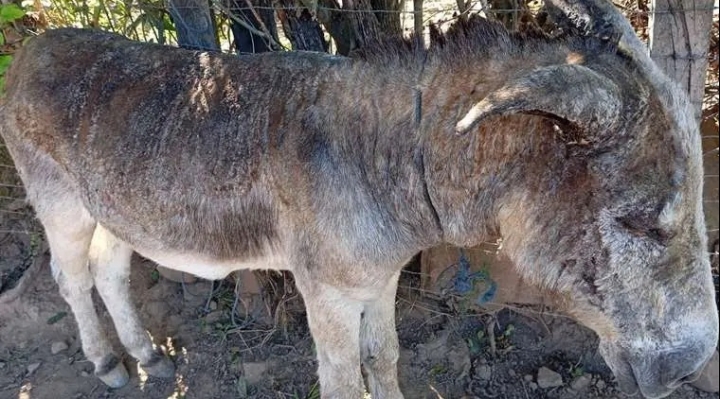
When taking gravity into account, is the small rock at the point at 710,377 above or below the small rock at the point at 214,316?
below

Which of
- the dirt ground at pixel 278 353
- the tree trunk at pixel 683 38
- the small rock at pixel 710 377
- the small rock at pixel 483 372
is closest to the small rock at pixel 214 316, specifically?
the dirt ground at pixel 278 353

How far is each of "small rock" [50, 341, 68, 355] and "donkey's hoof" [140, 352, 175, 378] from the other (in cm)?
62

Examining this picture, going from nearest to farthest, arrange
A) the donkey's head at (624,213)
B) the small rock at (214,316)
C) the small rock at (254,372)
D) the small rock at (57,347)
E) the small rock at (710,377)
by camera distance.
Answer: the donkey's head at (624,213) → the small rock at (710,377) → the small rock at (254,372) → the small rock at (57,347) → the small rock at (214,316)

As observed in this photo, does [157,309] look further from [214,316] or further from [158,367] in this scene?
[158,367]

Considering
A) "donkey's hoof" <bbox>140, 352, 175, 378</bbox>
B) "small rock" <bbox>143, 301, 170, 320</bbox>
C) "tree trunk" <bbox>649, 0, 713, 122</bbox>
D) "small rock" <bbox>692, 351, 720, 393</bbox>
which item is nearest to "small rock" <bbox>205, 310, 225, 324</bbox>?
"small rock" <bbox>143, 301, 170, 320</bbox>

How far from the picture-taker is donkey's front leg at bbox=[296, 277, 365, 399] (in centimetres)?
276

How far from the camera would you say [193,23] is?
357 cm

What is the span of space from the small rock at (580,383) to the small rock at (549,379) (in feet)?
0.23

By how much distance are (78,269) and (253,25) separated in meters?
1.71

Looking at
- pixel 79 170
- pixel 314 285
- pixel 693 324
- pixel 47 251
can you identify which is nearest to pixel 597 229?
pixel 693 324

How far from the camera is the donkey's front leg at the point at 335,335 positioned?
276 cm

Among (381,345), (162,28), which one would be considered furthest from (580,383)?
(162,28)

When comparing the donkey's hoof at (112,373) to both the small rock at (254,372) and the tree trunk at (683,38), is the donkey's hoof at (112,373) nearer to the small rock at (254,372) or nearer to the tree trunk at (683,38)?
the small rock at (254,372)

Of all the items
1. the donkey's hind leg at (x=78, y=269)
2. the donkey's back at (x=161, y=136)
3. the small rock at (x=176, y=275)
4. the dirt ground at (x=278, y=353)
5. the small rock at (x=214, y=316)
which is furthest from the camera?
the small rock at (x=176, y=275)
